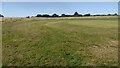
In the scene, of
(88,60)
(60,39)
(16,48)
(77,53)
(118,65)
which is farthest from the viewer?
(60,39)

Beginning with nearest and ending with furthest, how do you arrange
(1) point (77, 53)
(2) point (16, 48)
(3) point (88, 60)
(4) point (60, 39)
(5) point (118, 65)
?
(5) point (118, 65), (3) point (88, 60), (1) point (77, 53), (2) point (16, 48), (4) point (60, 39)

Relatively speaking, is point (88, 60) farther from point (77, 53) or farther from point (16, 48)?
point (16, 48)

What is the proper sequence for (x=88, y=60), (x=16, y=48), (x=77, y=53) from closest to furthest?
(x=88, y=60)
(x=77, y=53)
(x=16, y=48)

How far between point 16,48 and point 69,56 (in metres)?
3.90

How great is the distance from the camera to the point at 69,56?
1417 cm

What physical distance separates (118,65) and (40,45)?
6.13m

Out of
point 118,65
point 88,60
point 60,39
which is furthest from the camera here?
point 60,39

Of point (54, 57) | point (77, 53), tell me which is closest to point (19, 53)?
point (54, 57)

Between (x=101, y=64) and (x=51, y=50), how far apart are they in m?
3.84

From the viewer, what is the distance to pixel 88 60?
13430 mm

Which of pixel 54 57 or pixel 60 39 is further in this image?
pixel 60 39

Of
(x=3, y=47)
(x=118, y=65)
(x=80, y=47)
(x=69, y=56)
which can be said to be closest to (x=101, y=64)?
(x=118, y=65)

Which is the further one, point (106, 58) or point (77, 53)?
point (77, 53)

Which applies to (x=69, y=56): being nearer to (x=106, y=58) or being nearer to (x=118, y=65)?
(x=106, y=58)
